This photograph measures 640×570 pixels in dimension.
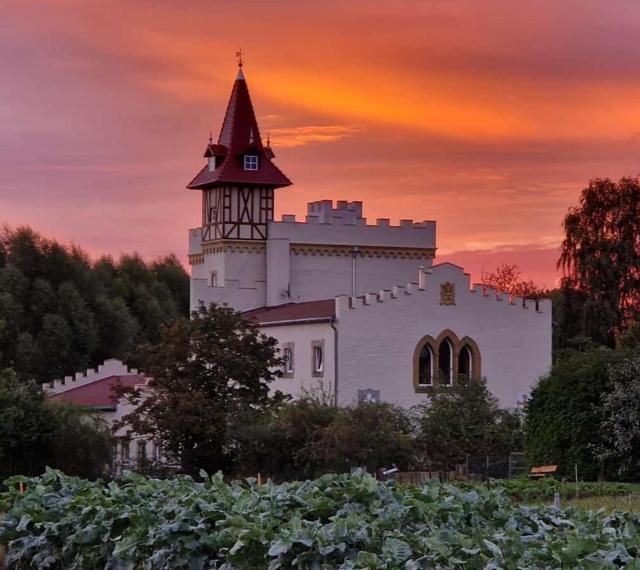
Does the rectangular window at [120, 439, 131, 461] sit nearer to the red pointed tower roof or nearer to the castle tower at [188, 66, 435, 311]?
the castle tower at [188, 66, 435, 311]

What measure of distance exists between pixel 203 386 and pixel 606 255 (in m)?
30.5

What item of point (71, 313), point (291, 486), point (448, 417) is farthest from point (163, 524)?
point (71, 313)

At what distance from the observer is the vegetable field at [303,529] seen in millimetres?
14031

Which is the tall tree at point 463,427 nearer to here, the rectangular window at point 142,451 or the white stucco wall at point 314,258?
the rectangular window at point 142,451

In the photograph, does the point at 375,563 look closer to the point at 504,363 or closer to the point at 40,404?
the point at 40,404

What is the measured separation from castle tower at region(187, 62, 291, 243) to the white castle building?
5cm

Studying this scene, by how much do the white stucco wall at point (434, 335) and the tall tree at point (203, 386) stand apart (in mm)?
5998

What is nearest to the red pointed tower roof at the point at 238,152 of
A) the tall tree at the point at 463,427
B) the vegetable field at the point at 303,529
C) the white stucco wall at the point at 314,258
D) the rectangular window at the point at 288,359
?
the white stucco wall at the point at 314,258

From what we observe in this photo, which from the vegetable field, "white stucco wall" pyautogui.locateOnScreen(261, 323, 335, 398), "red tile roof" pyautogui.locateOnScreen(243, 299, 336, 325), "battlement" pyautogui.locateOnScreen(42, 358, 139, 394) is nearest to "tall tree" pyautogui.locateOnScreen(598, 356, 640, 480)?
"white stucco wall" pyautogui.locateOnScreen(261, 323, 335, 398)

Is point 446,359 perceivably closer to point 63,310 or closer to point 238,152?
point 238,152

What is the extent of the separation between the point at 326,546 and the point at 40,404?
1400 inches

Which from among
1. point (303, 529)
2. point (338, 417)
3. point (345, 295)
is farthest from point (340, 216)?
point (303, 529)

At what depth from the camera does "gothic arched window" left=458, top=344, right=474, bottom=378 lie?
5841 centimetres

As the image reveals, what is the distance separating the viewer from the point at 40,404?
49.6 meters
